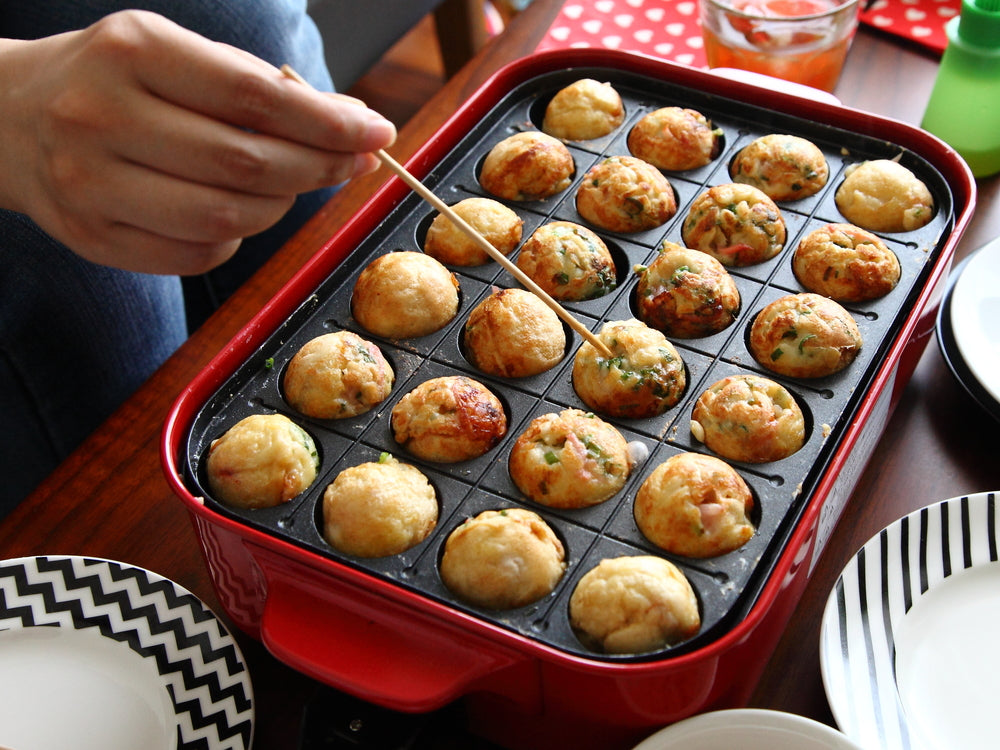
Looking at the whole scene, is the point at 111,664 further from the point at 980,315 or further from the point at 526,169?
the point at 980,315

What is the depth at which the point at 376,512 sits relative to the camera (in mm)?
1287

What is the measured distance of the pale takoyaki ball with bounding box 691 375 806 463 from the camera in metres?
1.38

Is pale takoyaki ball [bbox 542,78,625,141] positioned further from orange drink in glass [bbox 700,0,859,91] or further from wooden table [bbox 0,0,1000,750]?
wooden table [bbox 0,0,1000,750]

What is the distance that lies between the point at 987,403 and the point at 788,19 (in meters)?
1.00

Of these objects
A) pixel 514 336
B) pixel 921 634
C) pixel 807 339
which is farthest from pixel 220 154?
pixel 921 634

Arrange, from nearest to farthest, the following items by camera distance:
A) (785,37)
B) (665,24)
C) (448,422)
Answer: (448,422) < (785,37) < (665,24)

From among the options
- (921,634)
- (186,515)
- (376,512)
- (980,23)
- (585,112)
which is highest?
(980,23)

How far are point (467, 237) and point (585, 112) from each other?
0.41 m

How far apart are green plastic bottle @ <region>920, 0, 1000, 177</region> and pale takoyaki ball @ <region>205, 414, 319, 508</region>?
159 centimetres

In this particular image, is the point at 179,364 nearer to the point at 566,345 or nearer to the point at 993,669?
the point at 566,345

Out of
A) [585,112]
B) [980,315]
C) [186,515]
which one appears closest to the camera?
[186,515]

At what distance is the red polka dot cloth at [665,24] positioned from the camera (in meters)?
2.49

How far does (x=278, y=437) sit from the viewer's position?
4.51 ft

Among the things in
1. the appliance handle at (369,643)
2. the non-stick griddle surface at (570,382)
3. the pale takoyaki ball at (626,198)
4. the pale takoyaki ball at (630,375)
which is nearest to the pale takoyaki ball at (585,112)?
the non-stick griddle surface at (570,382)
